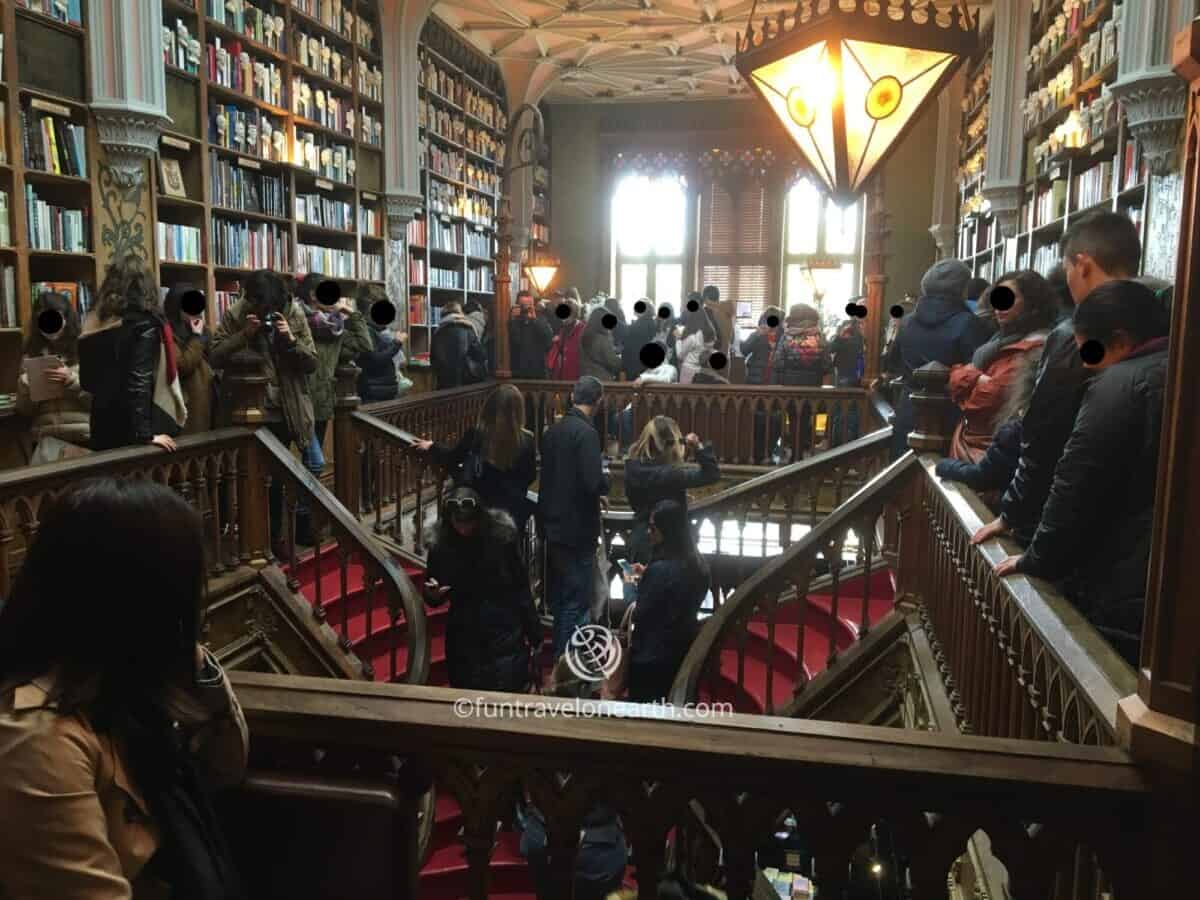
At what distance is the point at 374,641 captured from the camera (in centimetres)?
471

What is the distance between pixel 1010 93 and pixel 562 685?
772 centimetres

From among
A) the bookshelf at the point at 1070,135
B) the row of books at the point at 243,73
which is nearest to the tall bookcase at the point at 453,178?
the row of books at the point at 243,73

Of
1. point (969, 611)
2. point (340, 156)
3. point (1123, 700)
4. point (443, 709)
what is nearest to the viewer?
point (1123, 700)

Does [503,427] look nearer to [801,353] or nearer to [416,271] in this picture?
[801,353]

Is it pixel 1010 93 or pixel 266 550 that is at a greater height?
pixel 1010 93

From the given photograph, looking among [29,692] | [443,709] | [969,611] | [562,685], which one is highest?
[29,692]

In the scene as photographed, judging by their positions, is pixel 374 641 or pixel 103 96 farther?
pixel 103 96

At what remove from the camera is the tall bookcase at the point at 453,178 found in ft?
32.8

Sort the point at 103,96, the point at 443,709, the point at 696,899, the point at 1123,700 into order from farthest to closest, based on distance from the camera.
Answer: the point at 103,96, the point at 696,899, the point at 443,709, the point at 1123,700

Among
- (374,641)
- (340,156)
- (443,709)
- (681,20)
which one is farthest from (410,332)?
(443,709)

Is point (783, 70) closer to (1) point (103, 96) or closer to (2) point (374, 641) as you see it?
(2) point (374, 641)

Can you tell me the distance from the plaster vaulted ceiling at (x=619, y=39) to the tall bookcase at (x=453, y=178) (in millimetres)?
404

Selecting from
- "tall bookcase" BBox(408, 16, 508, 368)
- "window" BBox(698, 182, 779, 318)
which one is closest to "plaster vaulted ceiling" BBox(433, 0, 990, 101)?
"tall bookcase" BBox(408, 16, 508, 368)

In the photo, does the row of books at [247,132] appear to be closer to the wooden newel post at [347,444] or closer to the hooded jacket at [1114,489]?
the wooden newel post at [347,444]
